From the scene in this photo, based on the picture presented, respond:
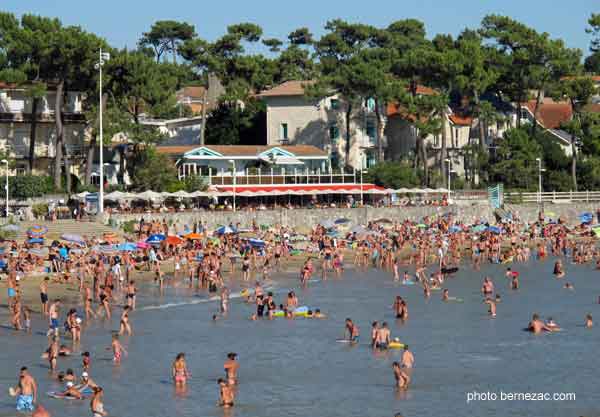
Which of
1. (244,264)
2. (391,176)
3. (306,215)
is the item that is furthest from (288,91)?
(244,264)

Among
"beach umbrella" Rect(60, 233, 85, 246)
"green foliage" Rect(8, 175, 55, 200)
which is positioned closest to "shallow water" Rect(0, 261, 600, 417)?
"beach umbrella" Rect(60, 233, 85, 246)

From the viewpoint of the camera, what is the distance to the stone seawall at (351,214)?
2295 inches

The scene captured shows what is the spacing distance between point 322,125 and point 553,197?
16.7 meters

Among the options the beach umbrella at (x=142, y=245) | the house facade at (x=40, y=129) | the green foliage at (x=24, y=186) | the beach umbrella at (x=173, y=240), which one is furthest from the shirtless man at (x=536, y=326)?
the house facade at (x=40, y=129)

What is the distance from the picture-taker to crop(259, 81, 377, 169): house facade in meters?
77.9

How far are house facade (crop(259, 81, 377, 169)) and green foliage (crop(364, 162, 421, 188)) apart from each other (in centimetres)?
479

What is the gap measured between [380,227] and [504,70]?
23.9 m

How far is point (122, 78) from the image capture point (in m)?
64.9

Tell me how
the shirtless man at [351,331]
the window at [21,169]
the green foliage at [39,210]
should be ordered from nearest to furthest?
1. the shirtless man at [351,331]
2. the green foliage at [39,210]
3. the window at [21,169]

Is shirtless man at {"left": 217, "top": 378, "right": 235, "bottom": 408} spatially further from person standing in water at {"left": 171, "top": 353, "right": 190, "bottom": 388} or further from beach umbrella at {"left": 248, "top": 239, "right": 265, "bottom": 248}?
beach umbrella at {"left": 248, "top": 239, "right": 265, "bottom": 248}

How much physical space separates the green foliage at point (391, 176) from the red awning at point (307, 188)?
131cm

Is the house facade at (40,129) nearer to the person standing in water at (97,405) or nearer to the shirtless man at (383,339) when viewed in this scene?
the shirtless man at (383,339)

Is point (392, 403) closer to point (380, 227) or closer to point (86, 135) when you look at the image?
point (380, 227)

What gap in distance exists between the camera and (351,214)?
6538 cm
